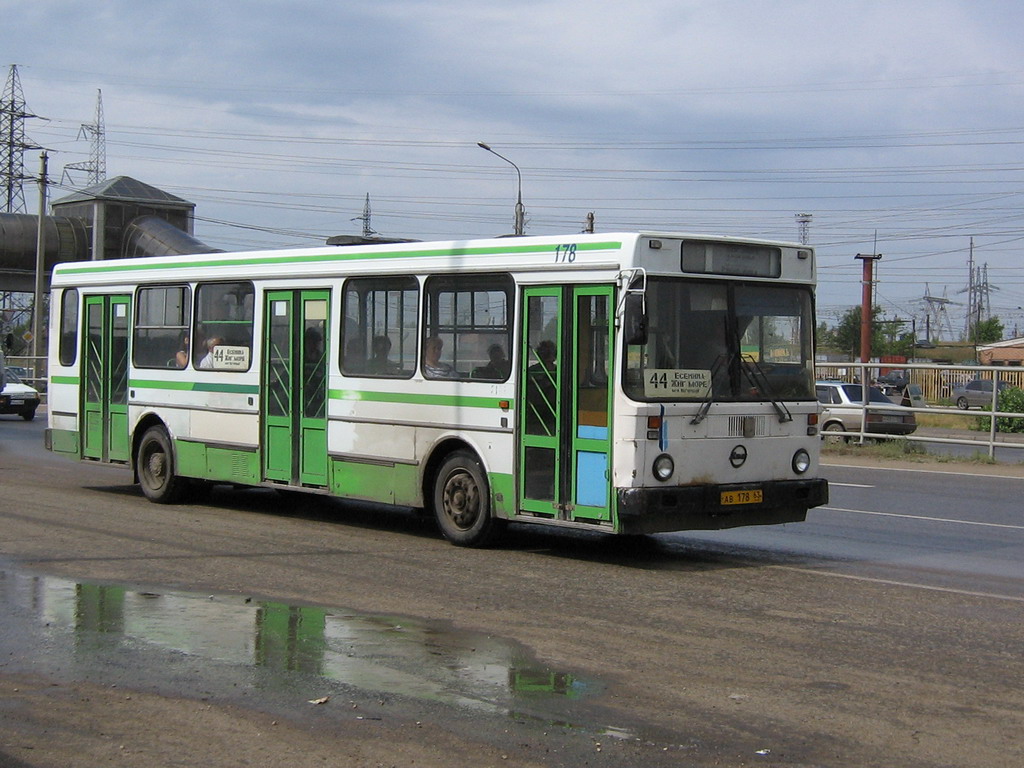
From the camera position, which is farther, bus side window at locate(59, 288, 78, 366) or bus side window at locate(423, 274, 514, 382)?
bus side window at locate(59, 288, 78, 366)

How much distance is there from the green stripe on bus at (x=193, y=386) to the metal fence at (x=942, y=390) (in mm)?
8637

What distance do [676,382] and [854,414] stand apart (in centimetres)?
1810

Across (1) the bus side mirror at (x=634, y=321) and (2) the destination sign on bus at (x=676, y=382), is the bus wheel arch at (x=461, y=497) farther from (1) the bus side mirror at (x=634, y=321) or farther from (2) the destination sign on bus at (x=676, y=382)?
(1) the bus side mirror at (x=634, y=321)

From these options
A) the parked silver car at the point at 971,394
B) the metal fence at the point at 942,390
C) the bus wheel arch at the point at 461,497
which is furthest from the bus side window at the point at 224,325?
the parked silver car at the point at 971,394

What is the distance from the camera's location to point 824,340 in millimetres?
104312

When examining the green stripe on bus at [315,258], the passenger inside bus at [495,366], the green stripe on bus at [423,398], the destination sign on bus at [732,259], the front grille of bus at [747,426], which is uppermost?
the green stripe on bus at [315,258]

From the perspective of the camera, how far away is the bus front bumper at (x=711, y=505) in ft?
34.3

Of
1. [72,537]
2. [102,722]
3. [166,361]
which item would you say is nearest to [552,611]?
[102,722]

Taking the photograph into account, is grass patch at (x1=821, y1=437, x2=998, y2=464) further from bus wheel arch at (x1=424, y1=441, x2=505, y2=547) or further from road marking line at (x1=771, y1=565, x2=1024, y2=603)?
Result: bus wheel arch at (x1=424, y1=441, x2=505, y2=547)

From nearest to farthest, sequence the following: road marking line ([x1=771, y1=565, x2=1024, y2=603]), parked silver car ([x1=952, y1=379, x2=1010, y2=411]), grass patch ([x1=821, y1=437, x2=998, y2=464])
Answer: road marking line ([x1=771, y1=565, x2=1024, y2=603]), grass patch ([x1=821, y1=437, x2=998, y2=464]), parked silver car ([x1=952, y1=379, x2=1010, y2=411])

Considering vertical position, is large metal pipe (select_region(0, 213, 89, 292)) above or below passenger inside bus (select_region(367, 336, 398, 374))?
above

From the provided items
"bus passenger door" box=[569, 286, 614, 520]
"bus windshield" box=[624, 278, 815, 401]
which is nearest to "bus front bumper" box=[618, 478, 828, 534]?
"bus passenger door" box=[569, 286, 614, 520]

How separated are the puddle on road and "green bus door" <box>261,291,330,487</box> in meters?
4.28

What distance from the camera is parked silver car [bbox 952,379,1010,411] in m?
29.3
